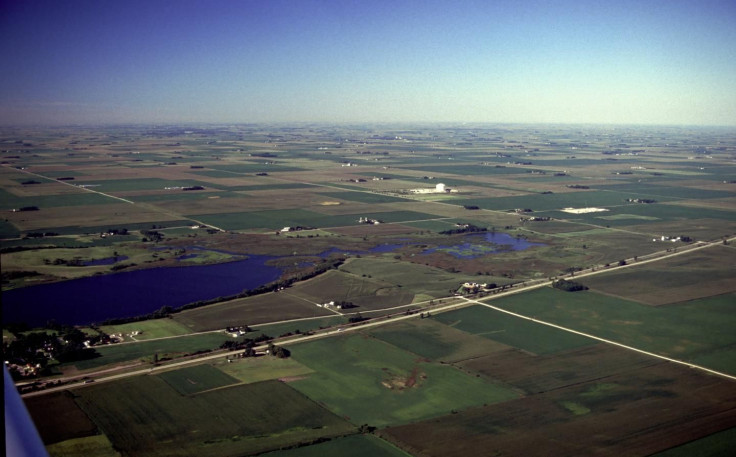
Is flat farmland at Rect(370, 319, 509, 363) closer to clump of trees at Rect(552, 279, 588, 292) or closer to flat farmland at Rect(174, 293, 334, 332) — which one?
flat farmland at Rect(174, 293, 334, 332)

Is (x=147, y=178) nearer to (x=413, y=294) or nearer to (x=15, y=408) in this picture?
(x=413, y=294)

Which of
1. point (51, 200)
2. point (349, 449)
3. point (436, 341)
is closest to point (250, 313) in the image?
point (436, 341)

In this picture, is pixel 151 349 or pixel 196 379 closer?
pixel 196 379

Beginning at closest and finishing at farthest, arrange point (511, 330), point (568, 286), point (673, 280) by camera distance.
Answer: point (511, 330)
point (568, 286)
point (673, 280)

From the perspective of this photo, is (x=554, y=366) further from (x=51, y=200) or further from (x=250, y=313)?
(x=51, y=200)

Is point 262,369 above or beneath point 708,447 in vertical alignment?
beneath

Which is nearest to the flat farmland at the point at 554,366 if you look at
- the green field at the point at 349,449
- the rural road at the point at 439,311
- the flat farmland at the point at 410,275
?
the rural road at the point at 439,311

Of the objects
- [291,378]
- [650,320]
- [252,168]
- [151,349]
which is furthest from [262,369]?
[252,168]

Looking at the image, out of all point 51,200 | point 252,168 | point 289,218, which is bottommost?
point 289,218

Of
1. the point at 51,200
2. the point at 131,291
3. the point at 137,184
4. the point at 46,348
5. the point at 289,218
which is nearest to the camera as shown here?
the point at 46,348
